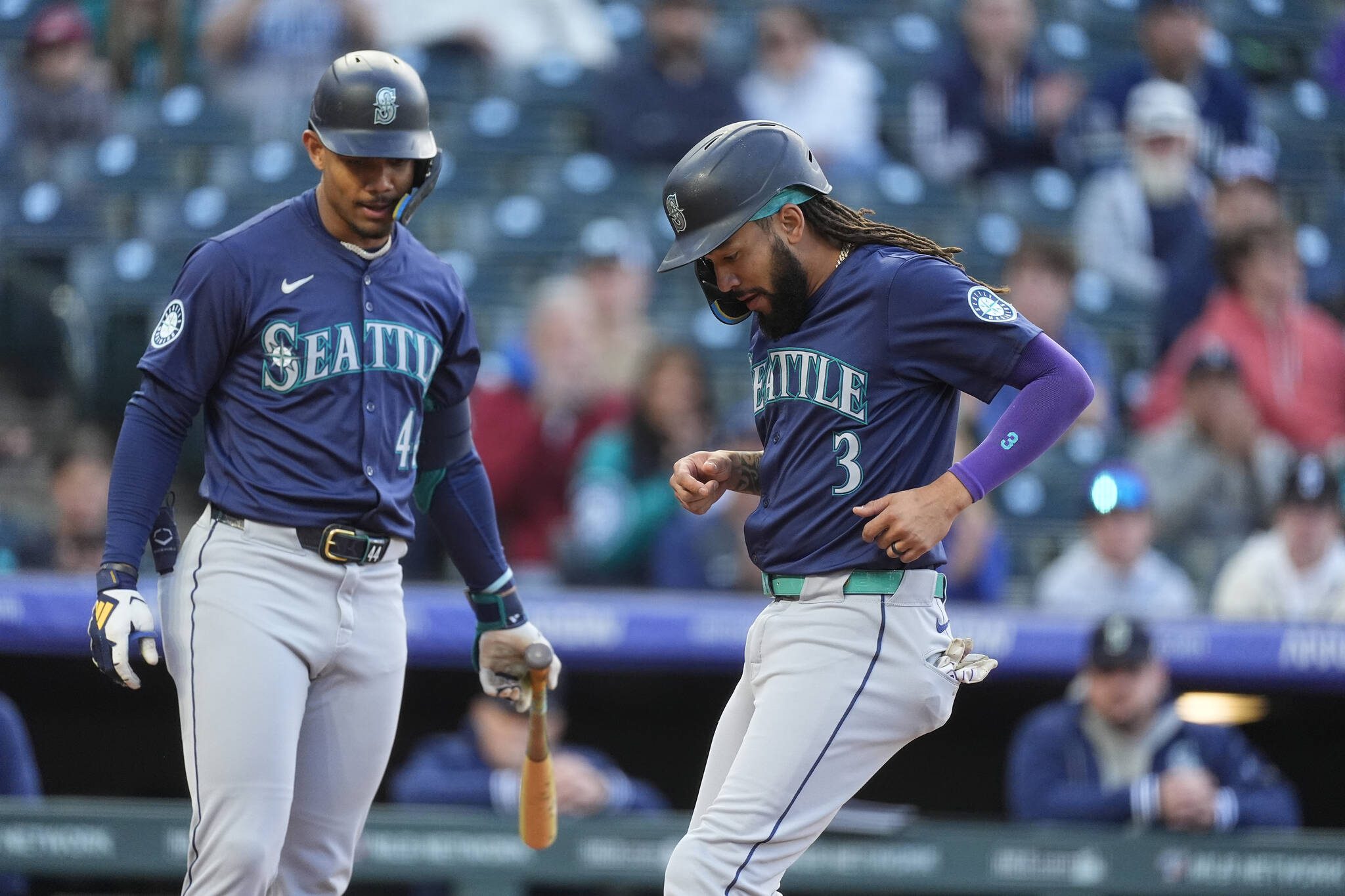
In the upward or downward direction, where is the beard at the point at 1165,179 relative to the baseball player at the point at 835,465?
upward

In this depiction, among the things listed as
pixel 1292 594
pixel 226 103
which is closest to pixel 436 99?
pixel 226 103

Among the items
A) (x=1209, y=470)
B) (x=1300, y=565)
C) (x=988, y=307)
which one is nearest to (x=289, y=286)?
(x=988, y=307)

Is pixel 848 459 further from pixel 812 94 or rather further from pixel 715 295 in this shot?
pixel 812 94

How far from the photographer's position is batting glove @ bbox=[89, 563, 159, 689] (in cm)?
308

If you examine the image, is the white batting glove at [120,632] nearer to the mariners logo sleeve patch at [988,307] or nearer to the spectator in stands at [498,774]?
the mariners logo sleeve patch at [988,307]

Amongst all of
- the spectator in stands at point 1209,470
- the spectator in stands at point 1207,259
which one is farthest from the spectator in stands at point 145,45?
the spectator in stands at point 1209,470

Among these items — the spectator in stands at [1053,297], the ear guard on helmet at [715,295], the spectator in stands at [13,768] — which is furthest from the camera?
the spectator in stands at [1053,297]

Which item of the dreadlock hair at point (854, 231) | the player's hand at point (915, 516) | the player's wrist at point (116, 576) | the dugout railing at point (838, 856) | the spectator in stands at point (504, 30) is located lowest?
the dugout railing at point (838, 856)

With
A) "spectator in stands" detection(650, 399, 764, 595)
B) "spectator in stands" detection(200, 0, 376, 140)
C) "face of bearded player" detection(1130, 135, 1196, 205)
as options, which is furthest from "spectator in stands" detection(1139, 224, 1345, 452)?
"spectator in stands" detection(200, 0, 376, 140)

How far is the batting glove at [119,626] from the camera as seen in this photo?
3.08m

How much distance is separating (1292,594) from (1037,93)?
325cm

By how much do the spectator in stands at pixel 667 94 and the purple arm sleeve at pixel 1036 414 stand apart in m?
4.81

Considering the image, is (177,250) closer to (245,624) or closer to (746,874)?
(245,624)

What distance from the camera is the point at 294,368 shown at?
3223 mm
